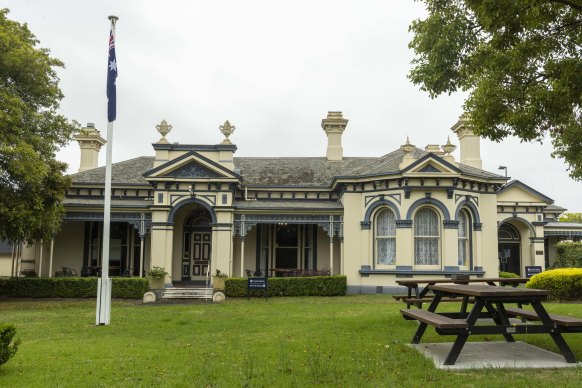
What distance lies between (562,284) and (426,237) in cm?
536

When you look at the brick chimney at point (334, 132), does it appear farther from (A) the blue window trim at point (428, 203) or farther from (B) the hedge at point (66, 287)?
(B) the hedge at point (66, 287)

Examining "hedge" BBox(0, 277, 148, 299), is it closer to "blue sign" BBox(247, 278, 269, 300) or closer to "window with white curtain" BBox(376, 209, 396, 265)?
"blue sign" BBox(247, 278, 269, 300)

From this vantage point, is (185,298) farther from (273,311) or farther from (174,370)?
(174,370)

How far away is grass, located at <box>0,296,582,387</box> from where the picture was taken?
21.0 ft

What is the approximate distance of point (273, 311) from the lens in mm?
14547

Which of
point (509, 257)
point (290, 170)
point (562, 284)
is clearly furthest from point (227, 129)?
point (509, 257)

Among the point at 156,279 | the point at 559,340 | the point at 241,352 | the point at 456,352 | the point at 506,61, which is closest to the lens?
the point at 456,352

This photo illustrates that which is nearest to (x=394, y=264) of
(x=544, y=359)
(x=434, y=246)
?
(x=434, y=246)

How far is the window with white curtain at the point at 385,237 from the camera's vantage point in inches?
830

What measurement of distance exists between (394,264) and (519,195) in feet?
32.1

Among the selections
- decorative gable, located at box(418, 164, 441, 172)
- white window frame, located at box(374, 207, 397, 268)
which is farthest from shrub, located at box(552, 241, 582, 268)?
white window frame, located at box(374, 207, 397, 268)

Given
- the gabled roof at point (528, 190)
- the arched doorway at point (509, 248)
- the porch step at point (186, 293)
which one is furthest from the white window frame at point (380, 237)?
the arched doorway at point (509, 248)

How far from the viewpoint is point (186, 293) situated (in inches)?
786

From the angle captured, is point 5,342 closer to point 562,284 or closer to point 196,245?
point 562,284
